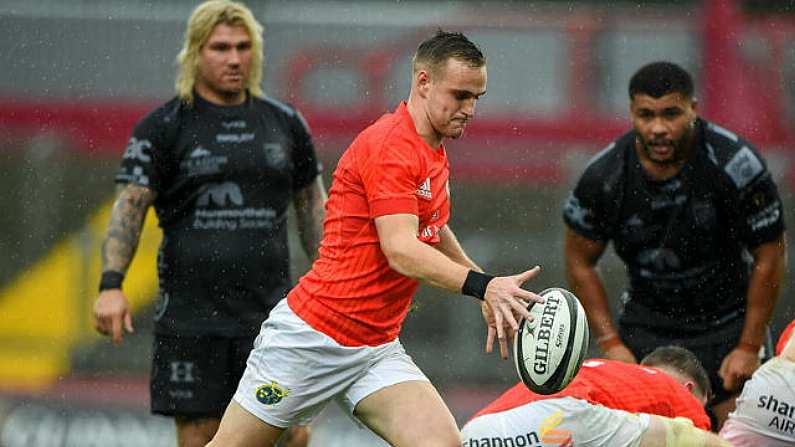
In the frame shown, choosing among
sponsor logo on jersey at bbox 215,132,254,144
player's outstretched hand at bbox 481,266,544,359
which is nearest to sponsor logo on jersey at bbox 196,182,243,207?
sponsor logo on jersey at bbox 215,132,254,144

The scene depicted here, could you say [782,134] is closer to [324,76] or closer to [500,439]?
[324,76]

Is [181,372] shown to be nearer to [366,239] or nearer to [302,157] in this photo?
[302,157]

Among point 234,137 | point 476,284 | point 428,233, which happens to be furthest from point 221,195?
point 476,284

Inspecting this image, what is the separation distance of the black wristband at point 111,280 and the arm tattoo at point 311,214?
30.4 inches

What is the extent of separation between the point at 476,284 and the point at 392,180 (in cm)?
47

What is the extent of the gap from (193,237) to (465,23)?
17.3ft

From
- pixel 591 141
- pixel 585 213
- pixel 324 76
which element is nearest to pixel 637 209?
pixel 585 213

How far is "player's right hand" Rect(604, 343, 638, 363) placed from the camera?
6391 mm

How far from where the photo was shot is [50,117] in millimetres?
11188

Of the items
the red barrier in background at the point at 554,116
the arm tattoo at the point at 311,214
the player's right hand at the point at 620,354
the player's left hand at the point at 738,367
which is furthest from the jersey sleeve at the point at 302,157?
the red barrier in background at the point at 554,116

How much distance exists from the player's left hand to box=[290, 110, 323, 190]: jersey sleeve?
1831 millimetres

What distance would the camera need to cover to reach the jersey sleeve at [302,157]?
633 centimetres

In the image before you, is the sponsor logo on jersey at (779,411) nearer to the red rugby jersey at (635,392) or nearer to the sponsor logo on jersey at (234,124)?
the red rugby jersey at (635,392)

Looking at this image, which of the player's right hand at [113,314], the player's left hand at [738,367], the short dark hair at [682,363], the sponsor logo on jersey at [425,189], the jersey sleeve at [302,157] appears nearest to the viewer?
the sponsor logo on jersey at [425,189]
